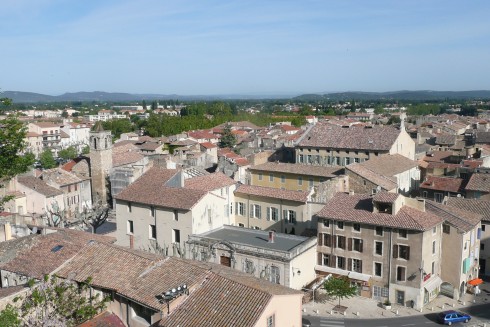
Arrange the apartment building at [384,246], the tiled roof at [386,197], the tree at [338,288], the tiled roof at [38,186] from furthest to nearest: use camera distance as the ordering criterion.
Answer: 1. the tiled roof at [38,186]
2. the tiled roof at [386,197]
3. the apartment building at [384,246]
4. the tree at [338,288]

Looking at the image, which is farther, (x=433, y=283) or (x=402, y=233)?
(x=433, y=283)

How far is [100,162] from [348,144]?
3830 centimetres

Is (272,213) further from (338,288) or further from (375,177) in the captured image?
(375,177)

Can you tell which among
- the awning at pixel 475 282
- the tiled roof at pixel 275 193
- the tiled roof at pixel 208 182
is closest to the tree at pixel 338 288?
the tiled roof at pixel 275 193

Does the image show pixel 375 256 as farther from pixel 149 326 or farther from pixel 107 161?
pixel 107 161

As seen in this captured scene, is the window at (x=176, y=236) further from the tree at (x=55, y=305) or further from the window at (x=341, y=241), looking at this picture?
the tree at (x=55, y=305)

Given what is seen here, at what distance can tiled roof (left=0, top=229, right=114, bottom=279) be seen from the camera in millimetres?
30280

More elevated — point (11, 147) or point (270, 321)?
point (11, 147)

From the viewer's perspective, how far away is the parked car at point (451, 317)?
38875mm

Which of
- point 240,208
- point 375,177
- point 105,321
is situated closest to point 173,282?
point 105,321

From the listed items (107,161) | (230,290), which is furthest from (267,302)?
(107,161)

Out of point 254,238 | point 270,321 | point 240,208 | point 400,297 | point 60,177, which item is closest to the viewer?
point 270,321

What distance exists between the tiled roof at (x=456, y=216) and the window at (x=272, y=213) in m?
14.5

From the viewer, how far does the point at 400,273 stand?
4197 centimetres
